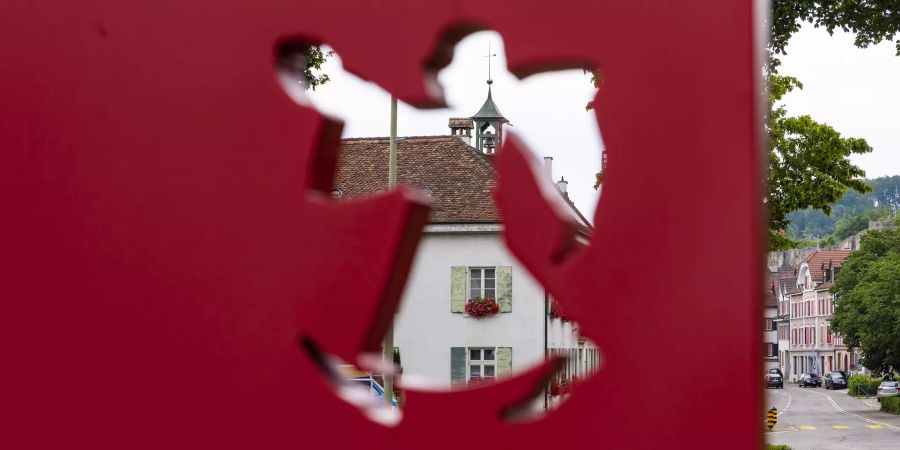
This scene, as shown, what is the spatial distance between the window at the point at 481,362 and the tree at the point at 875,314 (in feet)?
83.8

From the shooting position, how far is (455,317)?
2917cm

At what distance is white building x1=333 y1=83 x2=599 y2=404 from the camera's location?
1139 inches

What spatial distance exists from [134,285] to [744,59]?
71.6 inches

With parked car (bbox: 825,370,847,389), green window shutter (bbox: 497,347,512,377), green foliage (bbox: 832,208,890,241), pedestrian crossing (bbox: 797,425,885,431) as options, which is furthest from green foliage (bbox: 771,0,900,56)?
green foliage (bbox: 832,208,890,241)

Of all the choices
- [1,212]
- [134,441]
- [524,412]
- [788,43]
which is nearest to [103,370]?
[134,441]

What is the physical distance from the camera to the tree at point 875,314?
50.1 m

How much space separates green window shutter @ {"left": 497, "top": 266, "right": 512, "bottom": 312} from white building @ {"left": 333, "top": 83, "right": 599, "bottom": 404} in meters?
0.02

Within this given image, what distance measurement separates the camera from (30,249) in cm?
384

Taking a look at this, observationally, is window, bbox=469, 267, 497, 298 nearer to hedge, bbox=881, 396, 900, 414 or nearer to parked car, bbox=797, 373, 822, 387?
hedge, bbox=881, 396, 900, 414

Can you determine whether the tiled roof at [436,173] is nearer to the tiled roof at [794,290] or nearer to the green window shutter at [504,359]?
the green window shutter at [504,359]

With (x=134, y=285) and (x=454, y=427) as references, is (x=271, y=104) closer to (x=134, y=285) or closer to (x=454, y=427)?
(x=134, y=285)

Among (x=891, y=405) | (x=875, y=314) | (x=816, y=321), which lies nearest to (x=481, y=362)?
(x=891, y=405)

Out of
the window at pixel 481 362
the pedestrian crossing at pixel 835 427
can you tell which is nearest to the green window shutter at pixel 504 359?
the window at pixel 481 362

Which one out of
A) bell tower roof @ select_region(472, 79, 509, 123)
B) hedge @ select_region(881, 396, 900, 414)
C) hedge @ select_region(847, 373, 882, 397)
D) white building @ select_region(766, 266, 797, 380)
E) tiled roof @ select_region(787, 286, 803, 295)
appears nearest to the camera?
bell tower roof @ select_region(472, 79, 509, 123)
